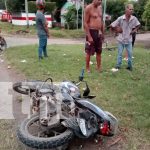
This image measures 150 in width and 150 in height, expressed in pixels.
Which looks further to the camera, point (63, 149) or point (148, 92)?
point (148, 92)

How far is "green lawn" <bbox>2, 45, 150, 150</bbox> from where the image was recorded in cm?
572

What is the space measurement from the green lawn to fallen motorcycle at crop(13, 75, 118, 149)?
21.9 inches

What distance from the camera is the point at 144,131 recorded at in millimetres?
5574

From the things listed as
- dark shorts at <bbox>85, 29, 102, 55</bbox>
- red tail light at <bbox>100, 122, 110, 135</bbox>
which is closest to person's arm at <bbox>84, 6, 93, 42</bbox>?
dark shorts at <bbox>85, 29, 102, 55</bbox>

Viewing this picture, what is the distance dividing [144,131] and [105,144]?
72cm

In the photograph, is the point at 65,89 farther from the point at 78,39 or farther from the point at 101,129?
the point at 78,39

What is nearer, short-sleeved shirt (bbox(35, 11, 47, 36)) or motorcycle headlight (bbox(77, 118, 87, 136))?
motorcycle headlight (bbox(77, 118, 87, 136))

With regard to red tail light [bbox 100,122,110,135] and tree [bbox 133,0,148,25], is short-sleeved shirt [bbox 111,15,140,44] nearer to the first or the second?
red tail light [bbox 100,122,110,135]

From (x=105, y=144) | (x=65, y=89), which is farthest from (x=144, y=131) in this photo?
(x=65, y=89)

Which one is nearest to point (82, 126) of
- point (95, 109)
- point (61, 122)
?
point (61, 122)

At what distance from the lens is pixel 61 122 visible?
4883 millimetres

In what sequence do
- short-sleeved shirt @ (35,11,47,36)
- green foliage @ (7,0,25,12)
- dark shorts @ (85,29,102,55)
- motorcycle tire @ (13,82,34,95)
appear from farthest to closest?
green foliage @ (7,0,25,12)
short-sleeved shirt @ (35,11,47,36)
dark shorts @ (85,29,102,55)
motorcycle tire @ (13,82,34,95)

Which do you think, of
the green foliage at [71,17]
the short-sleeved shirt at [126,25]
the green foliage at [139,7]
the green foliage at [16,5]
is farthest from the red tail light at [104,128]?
the green foliage at [16,5]

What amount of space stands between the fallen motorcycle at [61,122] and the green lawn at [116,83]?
1.82 ft
